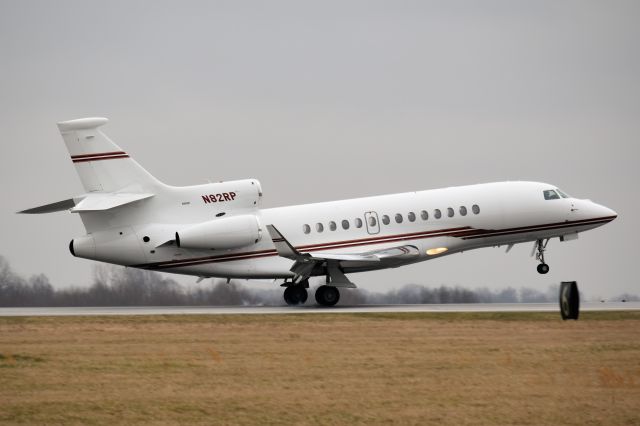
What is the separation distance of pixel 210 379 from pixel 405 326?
11.0m

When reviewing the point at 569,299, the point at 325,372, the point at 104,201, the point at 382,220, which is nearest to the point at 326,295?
the point at 382,220

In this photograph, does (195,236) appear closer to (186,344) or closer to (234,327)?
(234,327)

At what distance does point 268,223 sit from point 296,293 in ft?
10.7

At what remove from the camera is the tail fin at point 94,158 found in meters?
42.9

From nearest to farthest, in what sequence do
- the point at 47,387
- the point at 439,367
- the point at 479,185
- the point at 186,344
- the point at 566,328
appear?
the point at 47,387
the point at 439,367
the point at 186,344
the point at 566,328
the point at 479,185

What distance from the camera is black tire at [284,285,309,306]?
45.1m

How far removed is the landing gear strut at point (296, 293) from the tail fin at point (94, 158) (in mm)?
7482

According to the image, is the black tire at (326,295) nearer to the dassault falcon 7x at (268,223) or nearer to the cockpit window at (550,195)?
the dassault falcon 7x at (268,223)

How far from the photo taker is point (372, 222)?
4428cm

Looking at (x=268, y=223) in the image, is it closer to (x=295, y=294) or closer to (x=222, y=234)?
(x=222, y=234)

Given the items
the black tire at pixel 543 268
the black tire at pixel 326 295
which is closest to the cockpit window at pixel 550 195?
the black tire at pixel 543 268

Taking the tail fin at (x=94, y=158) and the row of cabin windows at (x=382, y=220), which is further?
the row of cabin windows at (x=382, y=220)

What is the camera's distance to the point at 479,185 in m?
45.7

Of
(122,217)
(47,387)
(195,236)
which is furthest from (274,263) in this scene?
(47,387)
